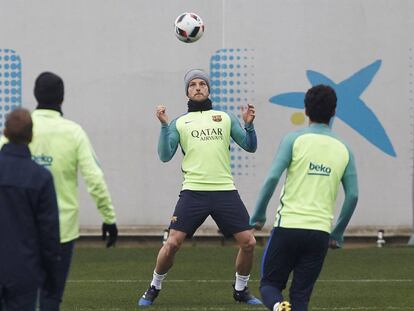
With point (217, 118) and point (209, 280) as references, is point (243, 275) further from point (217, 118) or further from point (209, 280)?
point (209, 280)

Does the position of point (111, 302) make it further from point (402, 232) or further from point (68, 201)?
point (402, 232)

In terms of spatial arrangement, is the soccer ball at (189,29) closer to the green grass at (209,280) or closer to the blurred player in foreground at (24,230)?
the green grass at (209,280)

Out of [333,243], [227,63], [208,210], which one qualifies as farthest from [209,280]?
[333,243]

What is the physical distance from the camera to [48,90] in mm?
7680

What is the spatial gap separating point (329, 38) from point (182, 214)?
6586mm

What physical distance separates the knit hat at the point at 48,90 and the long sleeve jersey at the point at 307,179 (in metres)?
1.50

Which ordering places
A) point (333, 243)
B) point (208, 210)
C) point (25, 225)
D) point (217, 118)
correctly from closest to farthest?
point (25, 225) → point (333, 243) → point (208, 210) → point (217, 118)

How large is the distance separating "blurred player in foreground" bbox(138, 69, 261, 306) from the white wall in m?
5.62

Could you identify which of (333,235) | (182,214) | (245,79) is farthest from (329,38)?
(333,235)

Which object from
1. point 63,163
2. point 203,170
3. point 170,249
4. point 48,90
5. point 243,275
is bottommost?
point 243,275

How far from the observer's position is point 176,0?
16391 millimetres

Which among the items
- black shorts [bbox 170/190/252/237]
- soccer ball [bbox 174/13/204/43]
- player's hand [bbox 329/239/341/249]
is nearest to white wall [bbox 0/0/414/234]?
soccer ball [bbox 174/13/204/43]

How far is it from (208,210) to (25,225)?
3.93 metres

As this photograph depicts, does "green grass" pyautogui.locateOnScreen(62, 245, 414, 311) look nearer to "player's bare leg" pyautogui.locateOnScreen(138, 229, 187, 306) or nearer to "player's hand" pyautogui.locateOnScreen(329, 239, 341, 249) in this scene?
"player's bare leg" pyautogui.locateOnScreen(138, 229, 187, 306)
